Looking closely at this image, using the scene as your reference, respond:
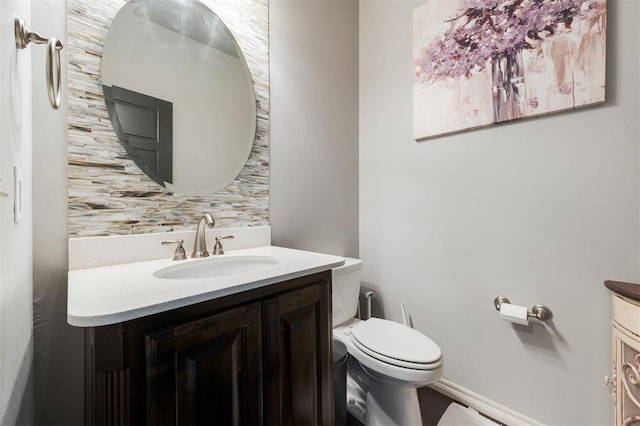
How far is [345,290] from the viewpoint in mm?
1528

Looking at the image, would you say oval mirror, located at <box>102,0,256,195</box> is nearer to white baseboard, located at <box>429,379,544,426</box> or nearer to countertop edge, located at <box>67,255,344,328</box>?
countertop edge, located at <box>67,255,344,328</box>

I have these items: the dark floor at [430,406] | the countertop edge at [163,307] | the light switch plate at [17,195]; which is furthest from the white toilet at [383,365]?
the light switch plate at [17,195]

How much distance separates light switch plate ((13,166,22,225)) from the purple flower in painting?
1.77 metres

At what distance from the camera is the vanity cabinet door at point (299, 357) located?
0.80m

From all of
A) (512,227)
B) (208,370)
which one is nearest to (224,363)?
(208,370)

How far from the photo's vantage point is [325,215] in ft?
5.74

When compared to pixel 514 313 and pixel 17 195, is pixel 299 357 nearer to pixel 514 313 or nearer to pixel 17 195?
pixel 17 195

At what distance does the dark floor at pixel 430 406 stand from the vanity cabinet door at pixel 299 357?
63cm

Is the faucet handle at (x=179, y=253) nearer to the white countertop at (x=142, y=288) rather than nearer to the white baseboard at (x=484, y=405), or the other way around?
the white countertop at (x=142, y=288)

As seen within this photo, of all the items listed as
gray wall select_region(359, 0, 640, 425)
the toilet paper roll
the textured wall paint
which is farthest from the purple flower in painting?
the textured wall paint

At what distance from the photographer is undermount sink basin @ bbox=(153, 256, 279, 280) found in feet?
3.26

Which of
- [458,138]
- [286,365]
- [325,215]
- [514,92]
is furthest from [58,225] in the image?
[514,92]

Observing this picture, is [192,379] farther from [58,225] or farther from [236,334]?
[58,225]

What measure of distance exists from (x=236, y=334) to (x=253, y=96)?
1.14 m
